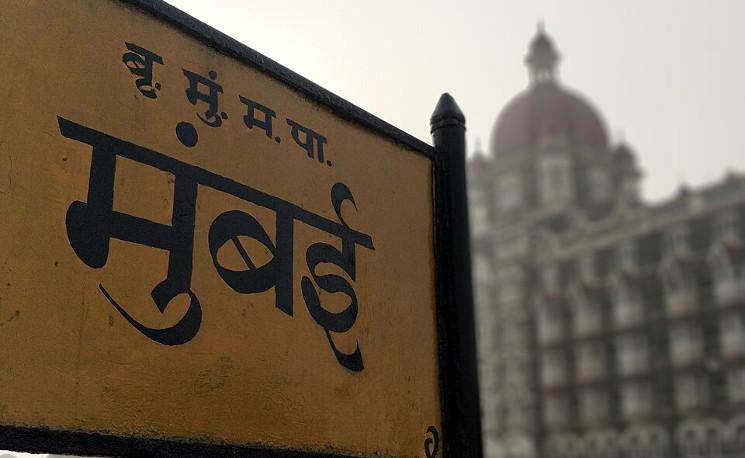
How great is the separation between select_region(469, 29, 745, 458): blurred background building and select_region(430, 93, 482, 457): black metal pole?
83.1 feet

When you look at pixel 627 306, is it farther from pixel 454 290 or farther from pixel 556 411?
pixel 454 290

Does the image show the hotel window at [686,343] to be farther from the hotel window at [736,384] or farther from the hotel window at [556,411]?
the hotel window at [556,411]

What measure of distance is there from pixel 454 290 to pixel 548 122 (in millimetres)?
43763

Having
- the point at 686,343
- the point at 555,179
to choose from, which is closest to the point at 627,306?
the point at 686,343

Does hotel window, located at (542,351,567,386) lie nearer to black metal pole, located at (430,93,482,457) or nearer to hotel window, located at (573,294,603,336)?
hotel window, located at (573,294,603,336)

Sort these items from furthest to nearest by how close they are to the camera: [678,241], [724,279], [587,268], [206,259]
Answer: [587,268], [678,241], [724,279], [206,259]

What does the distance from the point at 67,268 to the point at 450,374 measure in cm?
98

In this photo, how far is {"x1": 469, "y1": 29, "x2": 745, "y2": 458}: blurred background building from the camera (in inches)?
1159

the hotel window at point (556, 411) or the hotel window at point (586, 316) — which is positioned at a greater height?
the hotel window at point (586, 316)

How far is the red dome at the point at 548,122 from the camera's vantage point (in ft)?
147

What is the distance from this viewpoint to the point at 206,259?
1.64 meters

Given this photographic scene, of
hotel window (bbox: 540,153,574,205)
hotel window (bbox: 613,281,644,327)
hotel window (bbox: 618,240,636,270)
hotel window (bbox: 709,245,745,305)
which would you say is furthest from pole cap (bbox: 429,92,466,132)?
hotel window (bbox: 540,153,574,205)

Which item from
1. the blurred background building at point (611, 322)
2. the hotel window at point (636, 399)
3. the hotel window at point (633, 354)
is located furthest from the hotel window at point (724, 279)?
the hotel window at point (636, 399)

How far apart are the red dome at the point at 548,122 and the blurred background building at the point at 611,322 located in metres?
1.62
